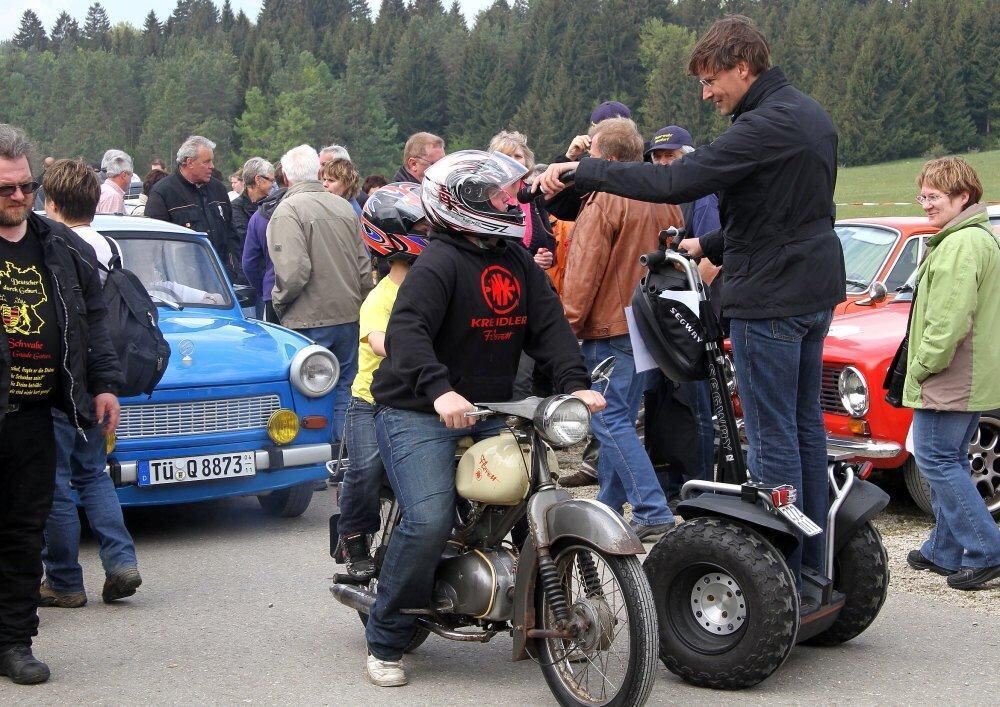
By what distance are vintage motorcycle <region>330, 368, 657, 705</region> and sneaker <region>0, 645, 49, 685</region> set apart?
1412 mm

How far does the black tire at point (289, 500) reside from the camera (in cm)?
787

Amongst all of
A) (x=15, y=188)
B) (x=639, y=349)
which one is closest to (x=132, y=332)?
(x=15, y=188)

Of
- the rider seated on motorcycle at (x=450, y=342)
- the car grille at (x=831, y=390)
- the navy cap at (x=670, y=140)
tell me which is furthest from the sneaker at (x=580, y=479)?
the rider seated on motorcycle at (x=450, y=342)

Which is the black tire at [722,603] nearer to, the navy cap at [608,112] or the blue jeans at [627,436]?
the blue jeans at [627,436]

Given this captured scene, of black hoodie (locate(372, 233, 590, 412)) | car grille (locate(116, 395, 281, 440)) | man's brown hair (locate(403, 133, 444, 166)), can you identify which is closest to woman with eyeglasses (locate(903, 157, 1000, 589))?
black hoodie (locate(372, 233, 590, 412))

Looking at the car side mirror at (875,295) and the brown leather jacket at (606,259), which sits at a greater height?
the brown leather jacket at (606,259)

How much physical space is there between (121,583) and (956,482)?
381 cm

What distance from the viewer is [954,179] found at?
6066 mm

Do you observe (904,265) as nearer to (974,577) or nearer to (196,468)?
(974,577)

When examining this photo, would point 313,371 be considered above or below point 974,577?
above

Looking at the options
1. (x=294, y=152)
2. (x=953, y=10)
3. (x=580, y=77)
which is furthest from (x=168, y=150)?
(x=294, y=152)

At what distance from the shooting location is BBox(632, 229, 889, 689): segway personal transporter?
4.45 metres

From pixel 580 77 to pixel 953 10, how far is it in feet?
132

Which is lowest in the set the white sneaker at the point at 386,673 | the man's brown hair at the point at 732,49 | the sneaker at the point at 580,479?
the sneaker at the point at 580,479
